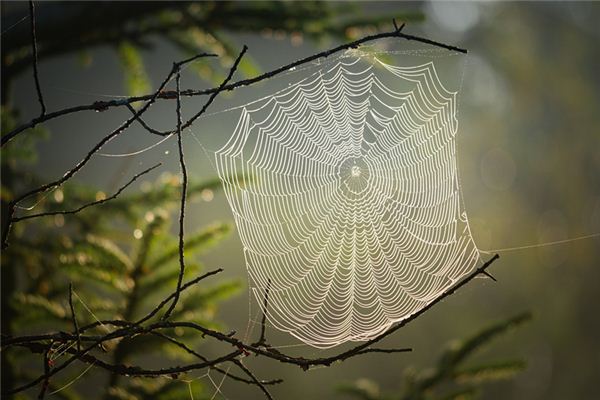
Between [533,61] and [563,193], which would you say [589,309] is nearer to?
[563,193]

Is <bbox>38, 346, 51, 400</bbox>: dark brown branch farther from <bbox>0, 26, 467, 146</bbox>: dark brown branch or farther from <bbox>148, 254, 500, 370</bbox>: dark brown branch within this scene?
<bbox>0, 26, 467, 146</bbox>: dark brown branch

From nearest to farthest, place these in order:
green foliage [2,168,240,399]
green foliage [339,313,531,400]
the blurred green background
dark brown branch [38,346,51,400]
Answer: dark brown branch [38,346,51,400]
green foliage [2,168,240,399]
green foliage [339,313,531,400]
the blurred green background

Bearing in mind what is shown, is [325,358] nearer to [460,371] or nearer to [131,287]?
[131,287]

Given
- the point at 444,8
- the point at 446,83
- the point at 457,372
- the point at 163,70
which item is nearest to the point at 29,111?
the point at 163,70

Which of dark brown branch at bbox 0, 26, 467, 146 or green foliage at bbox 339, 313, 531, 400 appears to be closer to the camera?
dark brown branch at bbox 0, 26, 467, 146

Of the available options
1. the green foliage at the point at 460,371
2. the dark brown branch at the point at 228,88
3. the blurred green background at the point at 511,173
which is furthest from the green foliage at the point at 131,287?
the blurred green background at the point at 511,173

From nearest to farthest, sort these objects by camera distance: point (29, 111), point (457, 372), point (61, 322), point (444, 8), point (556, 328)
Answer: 1. point (61, 322)
2. point (457, 372)
3. point (29, 111)
4. point (556, 328)
5. point (444, 8)

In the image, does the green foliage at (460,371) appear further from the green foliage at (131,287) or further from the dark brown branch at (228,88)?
the dark brown branch at (228,88)

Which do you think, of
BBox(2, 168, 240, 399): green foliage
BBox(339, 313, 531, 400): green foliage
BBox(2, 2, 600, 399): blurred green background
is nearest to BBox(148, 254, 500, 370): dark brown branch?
BBox(2, 168, 240, 399): green foliage
